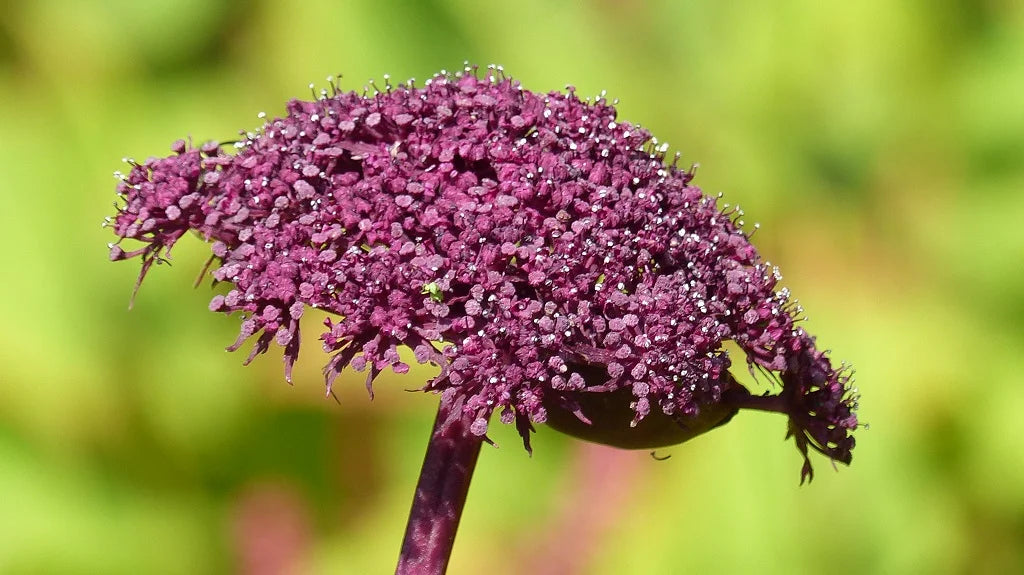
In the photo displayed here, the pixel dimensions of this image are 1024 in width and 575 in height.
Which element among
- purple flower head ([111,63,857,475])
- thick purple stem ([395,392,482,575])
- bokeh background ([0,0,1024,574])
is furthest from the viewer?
bokeh background ([0,0,1024,574])

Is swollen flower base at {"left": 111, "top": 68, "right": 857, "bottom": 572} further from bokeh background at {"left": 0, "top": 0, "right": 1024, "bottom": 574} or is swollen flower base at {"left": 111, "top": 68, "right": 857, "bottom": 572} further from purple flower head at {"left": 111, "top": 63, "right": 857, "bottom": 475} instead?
bokeh background at {"left": 0, "top": 0, "right": 1024, "bottom": 574}

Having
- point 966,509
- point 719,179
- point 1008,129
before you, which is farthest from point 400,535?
point 1008,129

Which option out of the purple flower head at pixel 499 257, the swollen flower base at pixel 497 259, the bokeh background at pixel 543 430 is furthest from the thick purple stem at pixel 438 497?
the bokeh background at pixel 543 430

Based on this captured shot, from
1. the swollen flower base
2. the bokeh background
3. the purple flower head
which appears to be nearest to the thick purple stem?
the swollen flower base

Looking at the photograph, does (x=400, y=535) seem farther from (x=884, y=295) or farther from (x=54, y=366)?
(x=884, y=295)

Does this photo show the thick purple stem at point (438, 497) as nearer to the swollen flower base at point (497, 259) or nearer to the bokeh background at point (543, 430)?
the swollen flower base at point (497, 259)

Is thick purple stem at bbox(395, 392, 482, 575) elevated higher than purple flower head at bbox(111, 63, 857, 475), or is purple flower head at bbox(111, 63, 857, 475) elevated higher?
purple flower head at bbox(111, 63, 857, 475)
